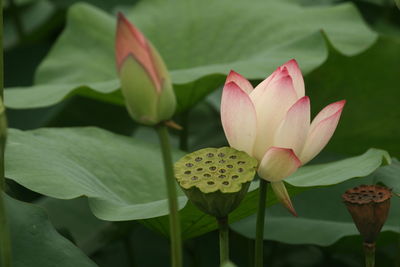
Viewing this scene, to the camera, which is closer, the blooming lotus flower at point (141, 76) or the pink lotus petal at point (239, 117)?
the blooming lotus flower at point (141, 76)

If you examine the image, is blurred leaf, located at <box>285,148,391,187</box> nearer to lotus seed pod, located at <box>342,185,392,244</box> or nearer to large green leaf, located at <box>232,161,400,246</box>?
large green leaf, located at <box>232,161,400,246</box>

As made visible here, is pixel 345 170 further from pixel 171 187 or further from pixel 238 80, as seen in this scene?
pixel 171 187

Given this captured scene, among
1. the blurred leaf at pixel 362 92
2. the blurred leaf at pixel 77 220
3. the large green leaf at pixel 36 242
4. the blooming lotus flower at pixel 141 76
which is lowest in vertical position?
the blurred leaf at pixel 77 220

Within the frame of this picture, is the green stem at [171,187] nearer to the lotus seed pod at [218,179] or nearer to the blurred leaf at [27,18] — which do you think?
the lotus seed pod at [218,179]

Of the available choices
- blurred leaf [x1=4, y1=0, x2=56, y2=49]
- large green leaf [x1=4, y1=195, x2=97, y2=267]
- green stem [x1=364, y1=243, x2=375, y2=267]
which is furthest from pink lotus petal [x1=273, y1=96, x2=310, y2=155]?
blurred leaf [x1=4, y1=0, x2=56, y2=49]

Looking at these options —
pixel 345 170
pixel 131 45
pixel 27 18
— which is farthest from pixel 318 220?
pixel 27 18

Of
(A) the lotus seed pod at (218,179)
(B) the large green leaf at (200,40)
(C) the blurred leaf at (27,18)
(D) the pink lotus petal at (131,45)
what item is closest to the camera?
(D) the pink lotus petal at (131,45)

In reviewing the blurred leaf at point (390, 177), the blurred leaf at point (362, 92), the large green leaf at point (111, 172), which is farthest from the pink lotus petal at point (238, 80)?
the blurred leaf at point (362, 92)
